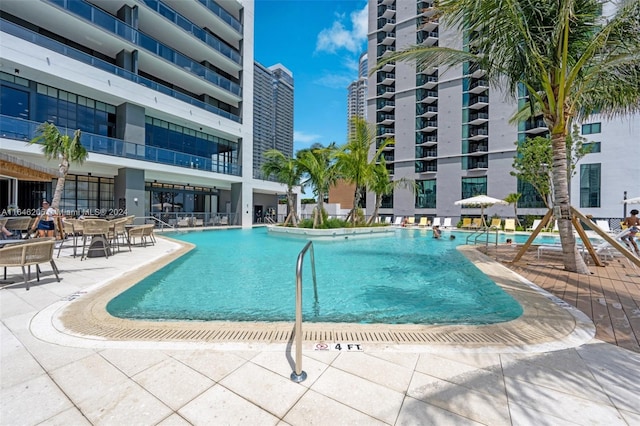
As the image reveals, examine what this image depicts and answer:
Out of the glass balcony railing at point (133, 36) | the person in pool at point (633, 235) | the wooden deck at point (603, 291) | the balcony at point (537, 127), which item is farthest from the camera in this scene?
the balcony at point (537, 127)

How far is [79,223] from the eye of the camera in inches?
368

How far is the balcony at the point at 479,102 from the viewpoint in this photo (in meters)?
34.2

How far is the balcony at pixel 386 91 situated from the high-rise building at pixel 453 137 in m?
0.14

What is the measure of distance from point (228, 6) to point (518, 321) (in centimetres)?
3036

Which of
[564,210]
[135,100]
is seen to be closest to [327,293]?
[564,210]

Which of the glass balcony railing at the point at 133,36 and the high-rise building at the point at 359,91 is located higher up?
the high-rise building at the point at 359,91

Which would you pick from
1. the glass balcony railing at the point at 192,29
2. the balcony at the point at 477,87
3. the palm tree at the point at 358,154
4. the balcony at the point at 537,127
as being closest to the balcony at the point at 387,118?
the balcony at the point at 477,87

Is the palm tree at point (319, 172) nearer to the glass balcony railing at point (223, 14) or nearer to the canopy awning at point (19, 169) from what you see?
the canopy awning at point (19, 169)

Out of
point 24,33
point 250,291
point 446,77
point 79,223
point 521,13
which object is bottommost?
point 250,291

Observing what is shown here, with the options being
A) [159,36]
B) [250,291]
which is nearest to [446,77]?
[159,36]

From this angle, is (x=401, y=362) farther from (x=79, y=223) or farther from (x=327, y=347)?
(x=79, y=223)

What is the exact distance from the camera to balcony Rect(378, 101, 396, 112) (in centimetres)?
4225

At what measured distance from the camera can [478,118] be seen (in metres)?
35.1

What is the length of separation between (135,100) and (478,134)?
3579 cm
